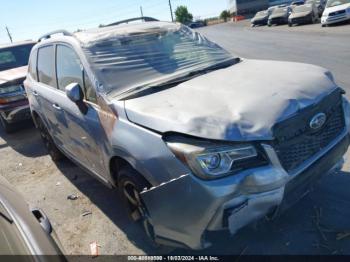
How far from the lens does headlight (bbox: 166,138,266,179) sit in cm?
248

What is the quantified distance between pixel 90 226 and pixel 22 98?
4.62 metres

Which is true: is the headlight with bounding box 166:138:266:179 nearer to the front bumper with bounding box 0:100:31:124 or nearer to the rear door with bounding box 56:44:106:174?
the rear door with bounding box 56:44:106:174

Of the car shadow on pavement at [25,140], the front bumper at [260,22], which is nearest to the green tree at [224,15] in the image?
the front bumper at [260,22]

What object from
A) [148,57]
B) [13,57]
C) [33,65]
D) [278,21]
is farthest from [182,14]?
[148,57]

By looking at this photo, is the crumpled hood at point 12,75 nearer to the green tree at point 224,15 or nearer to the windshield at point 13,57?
the windshield at point 13,57

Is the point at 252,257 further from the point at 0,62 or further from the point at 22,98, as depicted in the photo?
the point at 0,62

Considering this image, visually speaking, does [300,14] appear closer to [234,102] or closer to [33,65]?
[33,65]

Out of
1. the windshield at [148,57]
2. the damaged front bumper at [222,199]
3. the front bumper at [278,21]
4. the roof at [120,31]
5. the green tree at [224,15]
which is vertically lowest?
the green tree at [224,15]

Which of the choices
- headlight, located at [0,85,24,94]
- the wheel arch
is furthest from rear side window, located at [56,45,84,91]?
headlight, located at [0,85,24,94]

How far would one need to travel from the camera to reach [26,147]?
7.41 meters

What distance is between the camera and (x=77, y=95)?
3547mm

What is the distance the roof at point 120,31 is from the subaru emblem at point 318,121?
7.25ft

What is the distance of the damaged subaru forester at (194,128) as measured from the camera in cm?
250

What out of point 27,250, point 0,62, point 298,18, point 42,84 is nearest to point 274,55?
point 0,62
